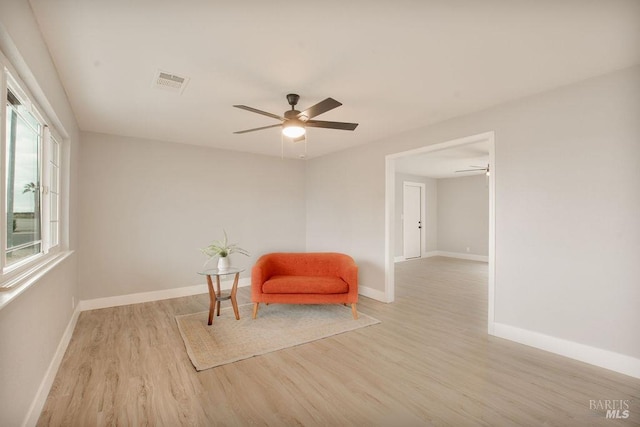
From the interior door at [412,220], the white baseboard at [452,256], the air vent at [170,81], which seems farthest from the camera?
the interior door at [412,220]

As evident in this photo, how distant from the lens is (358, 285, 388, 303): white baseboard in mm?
4348

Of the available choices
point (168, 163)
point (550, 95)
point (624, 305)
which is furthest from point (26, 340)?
point (550, 95)

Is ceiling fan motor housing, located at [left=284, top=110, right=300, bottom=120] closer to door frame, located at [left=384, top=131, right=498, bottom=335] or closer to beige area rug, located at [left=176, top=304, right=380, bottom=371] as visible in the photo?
door frame, located at [left=384, top=131, right=498, bottom=335]

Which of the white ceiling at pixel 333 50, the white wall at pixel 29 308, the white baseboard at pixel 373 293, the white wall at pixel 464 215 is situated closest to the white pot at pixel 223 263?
the white wall at pixel 29 308

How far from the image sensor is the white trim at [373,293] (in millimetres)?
4336

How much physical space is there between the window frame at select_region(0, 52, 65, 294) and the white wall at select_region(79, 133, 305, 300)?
107 cm

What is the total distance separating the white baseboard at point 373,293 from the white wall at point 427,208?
142 inches

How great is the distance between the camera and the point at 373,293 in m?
4.51

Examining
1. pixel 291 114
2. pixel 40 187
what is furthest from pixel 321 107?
pixel 40 187

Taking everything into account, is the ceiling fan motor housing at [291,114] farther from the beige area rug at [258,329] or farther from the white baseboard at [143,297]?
the white baseboard at [143,297]

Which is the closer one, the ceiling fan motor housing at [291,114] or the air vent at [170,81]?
the air vent at [170,81]

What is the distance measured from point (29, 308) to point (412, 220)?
812 centimetres

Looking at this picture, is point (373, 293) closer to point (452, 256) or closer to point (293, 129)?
point (293, 129)

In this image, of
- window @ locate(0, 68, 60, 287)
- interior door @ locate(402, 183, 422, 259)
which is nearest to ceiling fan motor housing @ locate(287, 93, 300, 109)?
window @ locate(0, 68, 60, 287)
